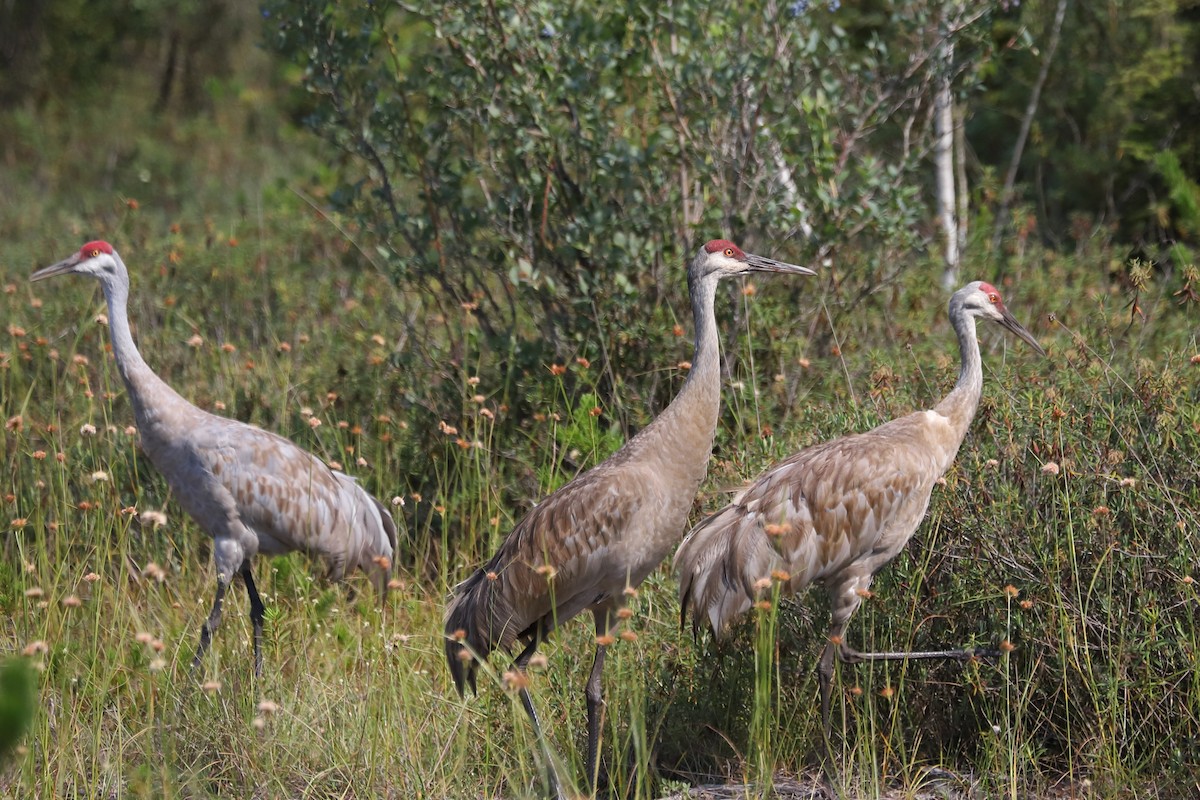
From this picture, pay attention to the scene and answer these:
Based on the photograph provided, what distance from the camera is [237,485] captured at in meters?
5.30

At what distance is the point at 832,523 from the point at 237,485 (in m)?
2.38

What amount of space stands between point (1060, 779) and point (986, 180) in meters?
4.23

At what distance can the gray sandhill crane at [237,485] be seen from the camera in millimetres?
5250

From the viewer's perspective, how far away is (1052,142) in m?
9.77

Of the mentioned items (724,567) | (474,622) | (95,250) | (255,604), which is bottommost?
(255,604)

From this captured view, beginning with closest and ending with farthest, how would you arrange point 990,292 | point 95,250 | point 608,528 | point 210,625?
1. point 608,528
2. point 990,292
3. point 210,625
4. point 95,250

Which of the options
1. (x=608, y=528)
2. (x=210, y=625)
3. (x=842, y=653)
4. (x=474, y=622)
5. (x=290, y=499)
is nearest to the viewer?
(x=608, y=528)

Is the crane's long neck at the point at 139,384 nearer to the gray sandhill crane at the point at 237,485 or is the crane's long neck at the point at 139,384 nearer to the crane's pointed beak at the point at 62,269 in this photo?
the gray sandhill crane at the point at 237,485

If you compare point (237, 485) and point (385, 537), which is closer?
point (237, 485)

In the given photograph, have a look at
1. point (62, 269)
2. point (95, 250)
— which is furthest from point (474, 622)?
point (62, 269)

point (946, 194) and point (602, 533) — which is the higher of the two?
point (946, 194)

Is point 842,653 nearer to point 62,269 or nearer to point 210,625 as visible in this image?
point 210,625

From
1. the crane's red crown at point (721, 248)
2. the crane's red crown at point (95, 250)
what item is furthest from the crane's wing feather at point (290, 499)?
the crane's red crown at point (721, 248)

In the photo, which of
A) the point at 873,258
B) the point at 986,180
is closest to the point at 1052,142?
the point at 986,180
